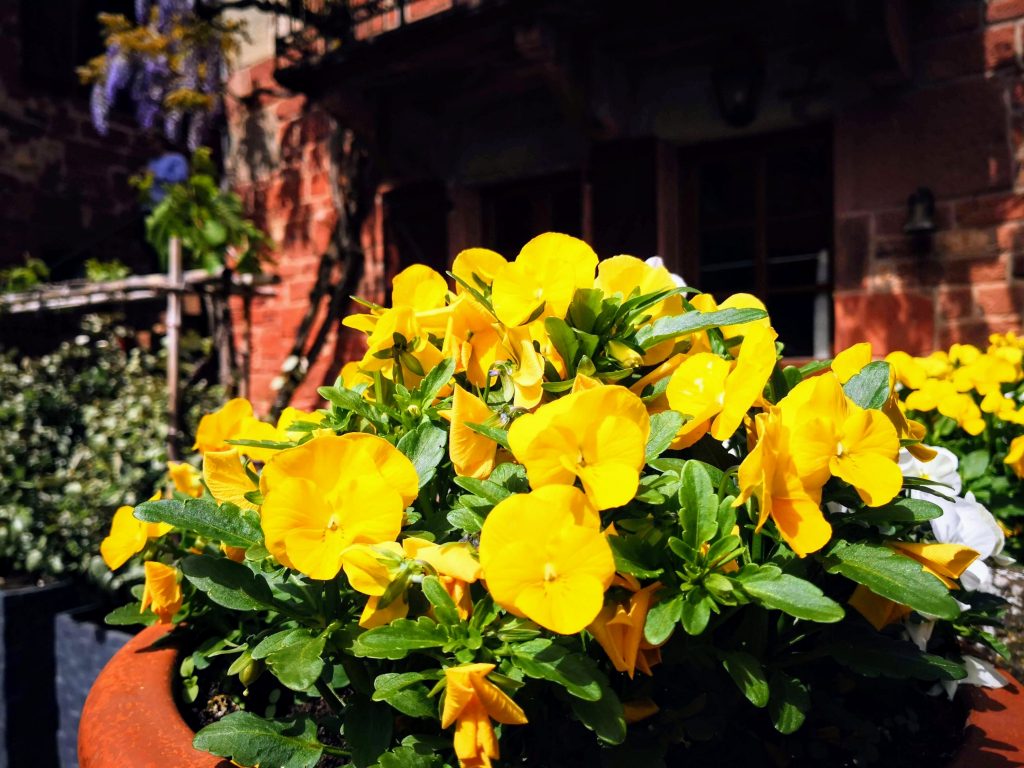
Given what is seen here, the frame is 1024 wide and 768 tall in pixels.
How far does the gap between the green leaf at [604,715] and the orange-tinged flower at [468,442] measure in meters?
0.20

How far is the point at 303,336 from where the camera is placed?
4367mm

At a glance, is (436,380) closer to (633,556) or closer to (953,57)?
(633,556)

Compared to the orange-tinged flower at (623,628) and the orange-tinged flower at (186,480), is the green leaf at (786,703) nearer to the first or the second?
the orange-tinged flower at (623,628)

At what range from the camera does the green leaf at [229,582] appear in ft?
2.32

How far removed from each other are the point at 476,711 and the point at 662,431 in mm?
261

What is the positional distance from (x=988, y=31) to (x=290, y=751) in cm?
321

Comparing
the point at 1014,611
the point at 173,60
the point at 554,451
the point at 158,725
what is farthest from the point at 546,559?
the point at 173,60

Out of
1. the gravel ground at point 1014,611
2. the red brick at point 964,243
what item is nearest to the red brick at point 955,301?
the red brick at point 964,243

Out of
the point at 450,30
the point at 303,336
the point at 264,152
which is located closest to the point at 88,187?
the point at 264,152

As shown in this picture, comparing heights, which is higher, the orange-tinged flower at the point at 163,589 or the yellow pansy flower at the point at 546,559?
the yellow pansy flower at the point at 546,559

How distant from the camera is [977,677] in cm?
88

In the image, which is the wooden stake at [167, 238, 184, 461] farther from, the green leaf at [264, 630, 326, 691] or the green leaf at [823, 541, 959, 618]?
the green leaf at [823, 541, 959, 618]

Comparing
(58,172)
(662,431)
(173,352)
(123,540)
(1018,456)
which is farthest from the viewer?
(58,172)

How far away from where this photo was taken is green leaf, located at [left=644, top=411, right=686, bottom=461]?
0.63 meters
